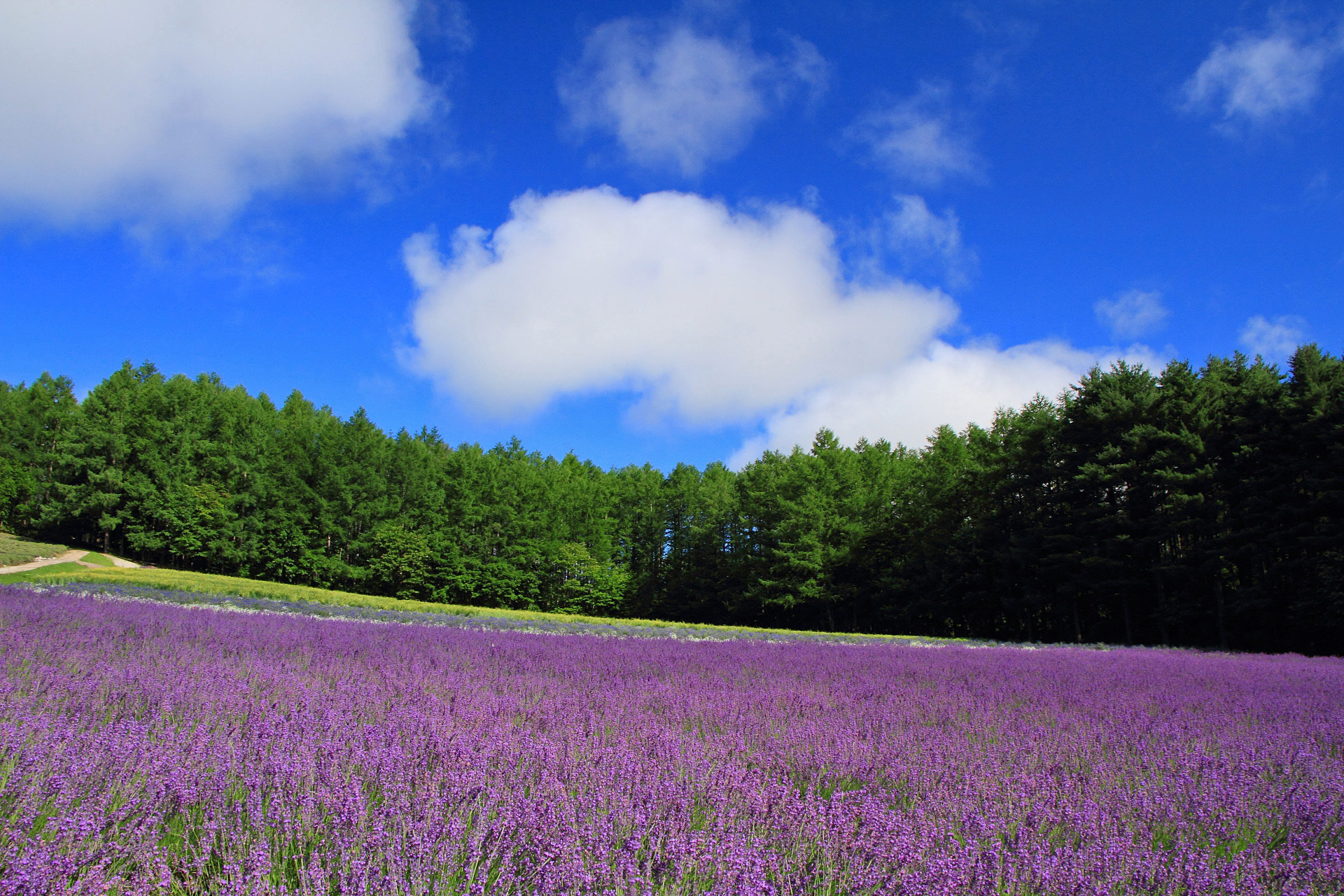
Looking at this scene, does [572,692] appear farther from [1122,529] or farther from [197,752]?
[1122,529]

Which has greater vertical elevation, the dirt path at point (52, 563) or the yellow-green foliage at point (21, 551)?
the yellow-green foliage at point (21, 551)

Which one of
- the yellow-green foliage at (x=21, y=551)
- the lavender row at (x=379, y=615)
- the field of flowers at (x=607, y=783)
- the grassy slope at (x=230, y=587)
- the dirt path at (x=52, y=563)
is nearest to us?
the field of flowers at (x=607, y=783)

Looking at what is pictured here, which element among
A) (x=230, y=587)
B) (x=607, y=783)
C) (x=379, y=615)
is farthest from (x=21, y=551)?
(x=607, y=783)

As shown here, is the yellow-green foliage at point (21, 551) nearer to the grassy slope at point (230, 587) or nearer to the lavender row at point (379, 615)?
the grassy slope at point (230, 587)

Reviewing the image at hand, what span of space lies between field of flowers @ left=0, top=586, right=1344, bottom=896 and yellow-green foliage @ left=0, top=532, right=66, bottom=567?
27.0m

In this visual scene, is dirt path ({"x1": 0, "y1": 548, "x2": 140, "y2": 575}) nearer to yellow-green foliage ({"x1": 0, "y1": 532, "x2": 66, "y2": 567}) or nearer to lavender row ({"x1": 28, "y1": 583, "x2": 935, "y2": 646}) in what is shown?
yellow-green foliage ({"x1": 0, "y1": 532, "x2": 66, "y2": 567})

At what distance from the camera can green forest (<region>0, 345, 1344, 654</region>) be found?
23844 millimetres

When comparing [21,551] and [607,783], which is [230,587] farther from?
[607,783]

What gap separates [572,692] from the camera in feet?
17.5

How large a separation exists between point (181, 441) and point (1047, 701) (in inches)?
2014

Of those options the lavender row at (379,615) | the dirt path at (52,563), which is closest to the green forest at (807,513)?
the dirt path at (52,563)

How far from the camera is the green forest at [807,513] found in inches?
939

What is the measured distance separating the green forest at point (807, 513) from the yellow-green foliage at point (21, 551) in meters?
8.19

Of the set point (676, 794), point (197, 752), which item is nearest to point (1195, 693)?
point (676, 794)
